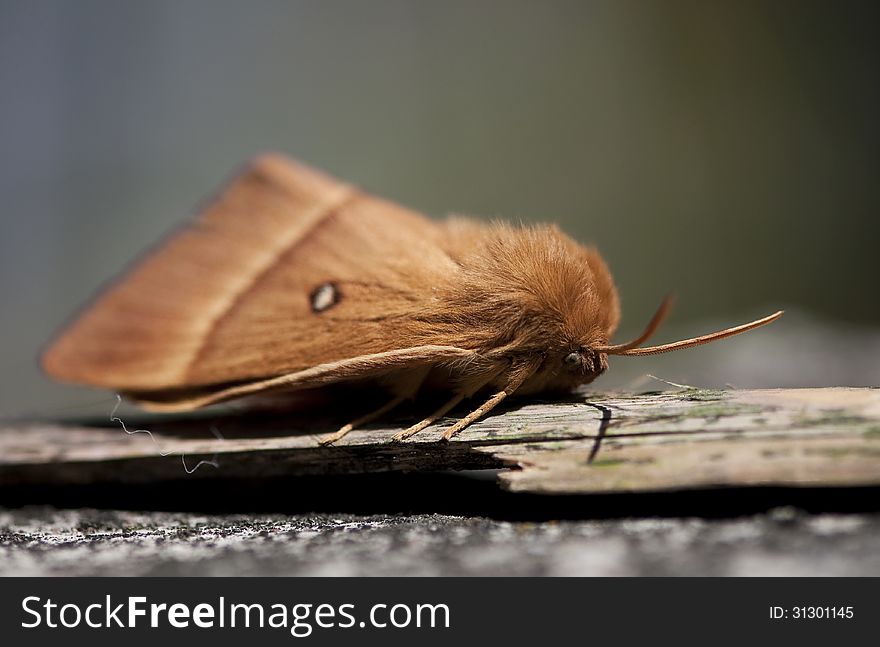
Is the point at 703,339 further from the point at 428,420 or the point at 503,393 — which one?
the point at 428,420

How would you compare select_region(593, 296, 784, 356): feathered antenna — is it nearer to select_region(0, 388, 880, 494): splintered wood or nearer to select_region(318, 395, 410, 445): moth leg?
select_region(0, 388, 880, 494): splintered wood

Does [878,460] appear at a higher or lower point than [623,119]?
lower

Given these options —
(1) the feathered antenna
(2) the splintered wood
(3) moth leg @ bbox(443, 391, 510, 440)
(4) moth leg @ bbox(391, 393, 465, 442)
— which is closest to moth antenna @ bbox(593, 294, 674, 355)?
(1) the feathered antenna

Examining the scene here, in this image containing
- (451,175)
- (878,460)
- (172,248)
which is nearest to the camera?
(878,460)

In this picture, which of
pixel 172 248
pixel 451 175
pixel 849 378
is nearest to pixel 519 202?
pixel 451 175

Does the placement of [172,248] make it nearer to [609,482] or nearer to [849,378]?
[609,482]

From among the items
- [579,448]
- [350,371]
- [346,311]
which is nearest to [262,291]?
[346,311]
